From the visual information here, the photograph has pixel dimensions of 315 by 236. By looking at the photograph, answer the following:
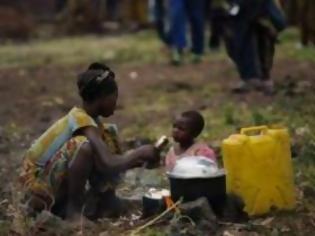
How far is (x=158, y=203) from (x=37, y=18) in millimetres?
19244

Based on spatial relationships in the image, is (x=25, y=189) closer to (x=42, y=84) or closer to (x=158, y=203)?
(x=158, y=203)

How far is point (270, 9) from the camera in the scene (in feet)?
35.0

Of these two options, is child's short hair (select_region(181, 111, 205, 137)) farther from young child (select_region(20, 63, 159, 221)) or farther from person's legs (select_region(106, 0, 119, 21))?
person's legs (select_region(106, 0, 119, 21))

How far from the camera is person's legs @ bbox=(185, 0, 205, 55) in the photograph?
14.6 metres

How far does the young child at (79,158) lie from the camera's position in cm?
586

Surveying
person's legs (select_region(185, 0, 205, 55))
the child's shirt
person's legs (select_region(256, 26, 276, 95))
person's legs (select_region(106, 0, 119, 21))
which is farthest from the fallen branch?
person's legs (select_region(106, 0, 119, 21))

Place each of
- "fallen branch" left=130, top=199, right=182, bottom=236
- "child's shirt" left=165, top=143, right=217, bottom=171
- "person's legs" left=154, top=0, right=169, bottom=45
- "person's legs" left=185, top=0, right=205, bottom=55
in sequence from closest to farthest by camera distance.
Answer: "fallen branch" left=130, top=199, right=182, bottom=236 → "child's shirt" left=165, top=143, right=217, bottom=171 → "person's legs" left=185, top=0, right=205, bottom=55 → "person's legs" left=154, top=0, right=169, bottom=45

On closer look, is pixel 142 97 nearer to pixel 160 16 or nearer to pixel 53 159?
pixel 160 16

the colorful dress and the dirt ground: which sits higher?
the colorful dress

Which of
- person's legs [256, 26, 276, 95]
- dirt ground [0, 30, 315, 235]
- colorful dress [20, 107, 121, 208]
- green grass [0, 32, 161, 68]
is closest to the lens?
colorful dress [20, 107, 121, 208]

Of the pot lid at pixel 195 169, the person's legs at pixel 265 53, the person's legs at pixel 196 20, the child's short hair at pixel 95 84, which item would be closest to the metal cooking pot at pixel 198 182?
the pot lid at pixel 195 169

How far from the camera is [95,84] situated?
5988mm

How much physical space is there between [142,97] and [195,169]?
5.98 metres

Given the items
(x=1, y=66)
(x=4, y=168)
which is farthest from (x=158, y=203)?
(x=1, y=66)
